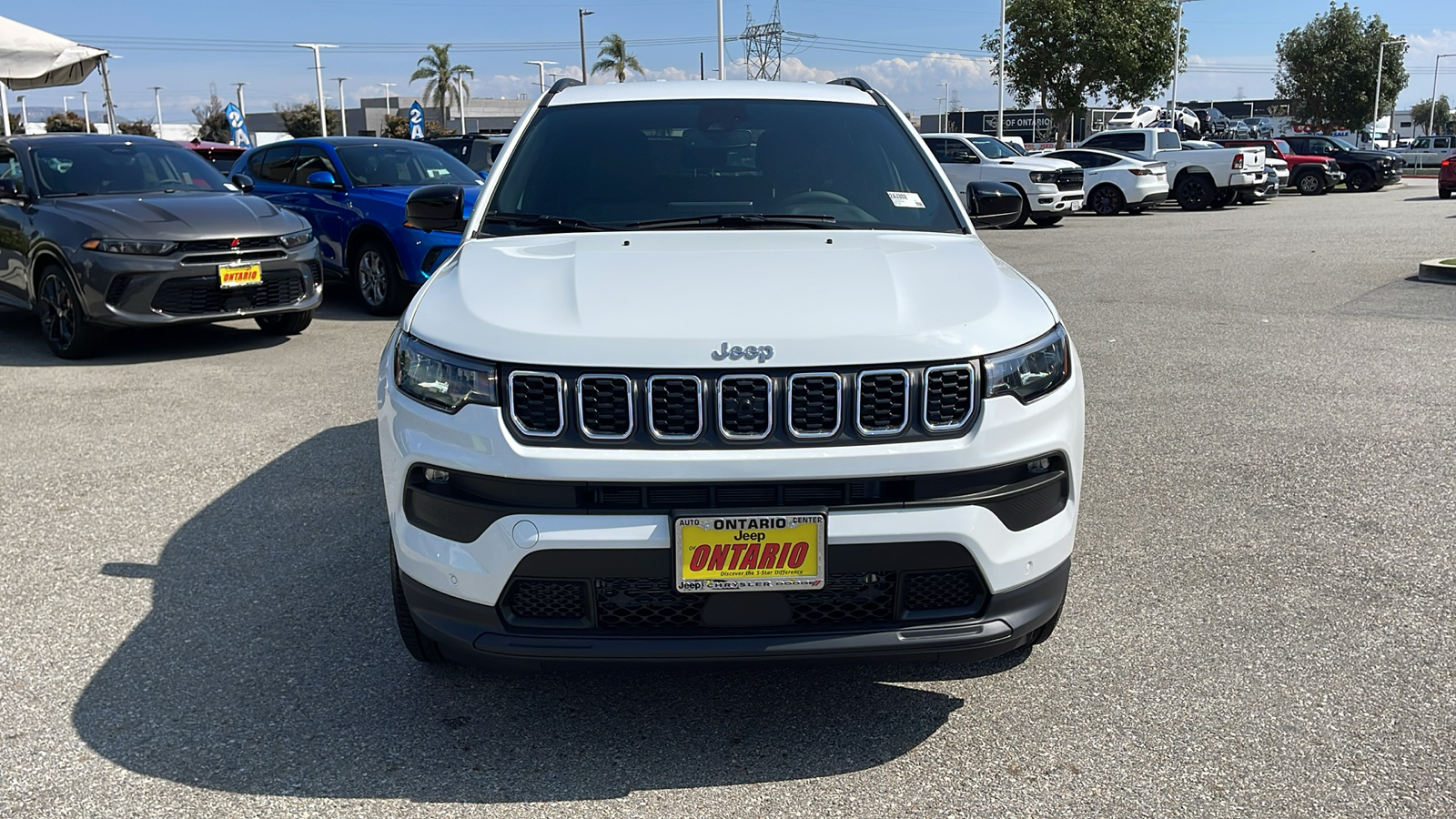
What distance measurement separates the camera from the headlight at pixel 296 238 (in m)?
8.83

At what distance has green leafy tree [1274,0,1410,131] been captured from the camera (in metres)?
63.8

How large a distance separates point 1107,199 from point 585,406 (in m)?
24.3

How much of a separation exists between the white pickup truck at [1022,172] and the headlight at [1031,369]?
1910 cm

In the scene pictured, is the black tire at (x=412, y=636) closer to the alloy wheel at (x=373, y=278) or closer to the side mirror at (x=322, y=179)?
the side mirror at (x=322, y=179)

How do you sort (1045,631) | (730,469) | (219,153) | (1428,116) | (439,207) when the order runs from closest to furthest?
(730,469), (1045,631), (439,207), (219,153), (1428,116)

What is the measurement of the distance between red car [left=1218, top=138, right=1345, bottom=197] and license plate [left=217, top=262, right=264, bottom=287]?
92.6 feet

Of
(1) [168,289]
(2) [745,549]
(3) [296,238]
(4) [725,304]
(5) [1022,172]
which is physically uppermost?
(5) [1022,172]

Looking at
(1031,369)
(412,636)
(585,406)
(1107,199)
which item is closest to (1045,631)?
(1031,369)

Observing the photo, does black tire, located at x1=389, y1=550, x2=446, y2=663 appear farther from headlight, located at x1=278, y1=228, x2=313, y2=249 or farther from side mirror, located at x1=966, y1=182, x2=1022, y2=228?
headlight, located at x1=278, y1=228, x2=313, y2=249

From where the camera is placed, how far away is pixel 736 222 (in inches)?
149

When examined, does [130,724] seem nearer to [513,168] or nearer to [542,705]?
[542,705]

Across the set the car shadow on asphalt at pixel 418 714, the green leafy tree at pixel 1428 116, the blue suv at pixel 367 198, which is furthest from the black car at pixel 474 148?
the green leafy tree at pixel 1428 116

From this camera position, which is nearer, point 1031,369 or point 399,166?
point 1031,369

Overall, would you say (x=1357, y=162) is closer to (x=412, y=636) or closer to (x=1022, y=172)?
(x=1022, y=172)
